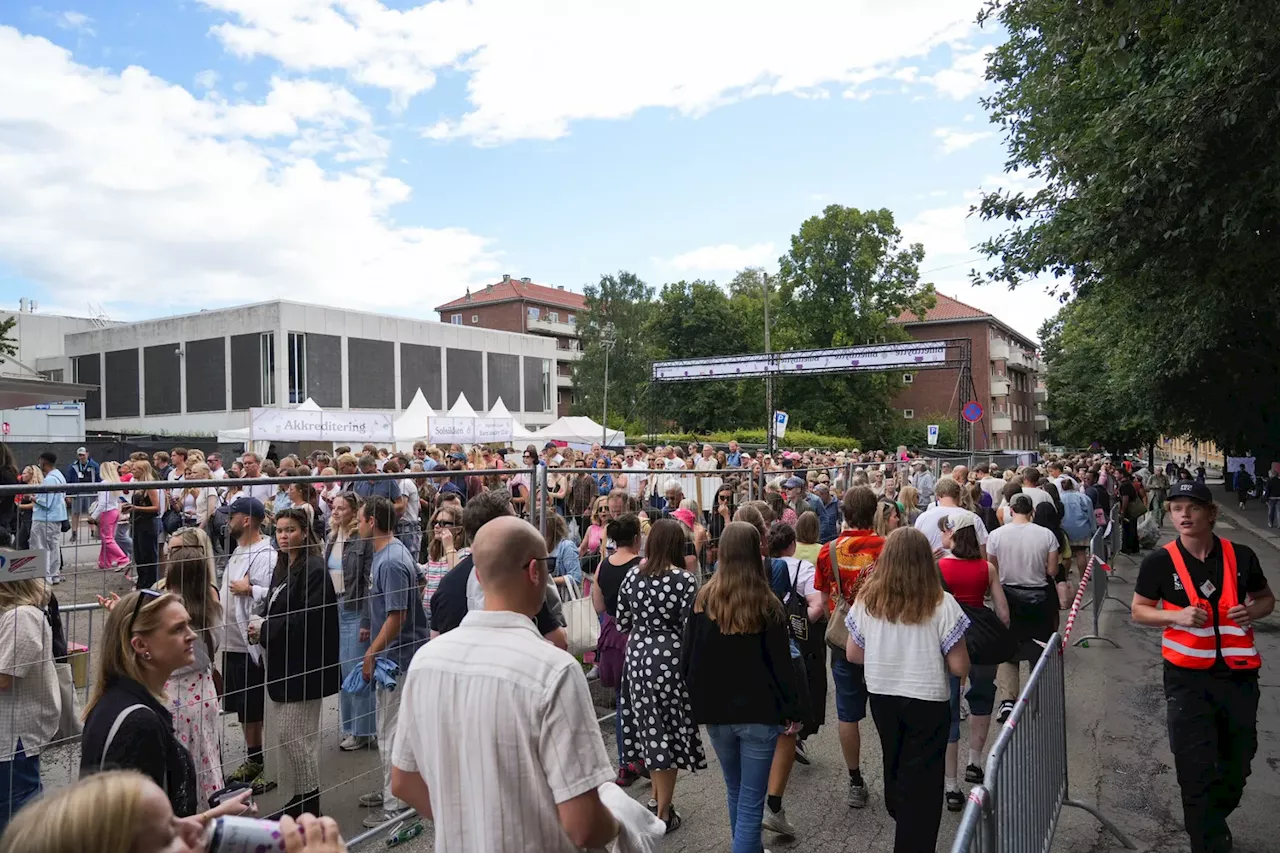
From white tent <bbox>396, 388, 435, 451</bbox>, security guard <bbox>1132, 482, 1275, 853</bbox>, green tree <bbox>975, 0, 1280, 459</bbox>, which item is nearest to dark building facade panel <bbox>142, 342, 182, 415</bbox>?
white tent <bbox>396, 388, 435, 451</bbox>

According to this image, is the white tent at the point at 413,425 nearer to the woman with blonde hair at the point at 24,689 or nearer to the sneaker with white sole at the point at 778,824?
the sneaker with white sole at the point at 778,824

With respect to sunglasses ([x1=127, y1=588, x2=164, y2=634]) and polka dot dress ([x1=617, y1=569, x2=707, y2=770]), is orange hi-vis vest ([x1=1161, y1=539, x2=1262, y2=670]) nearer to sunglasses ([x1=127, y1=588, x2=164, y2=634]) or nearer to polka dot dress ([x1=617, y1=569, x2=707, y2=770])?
polka dot dress ([x1=617, y1=569, x2=707, y2=770])

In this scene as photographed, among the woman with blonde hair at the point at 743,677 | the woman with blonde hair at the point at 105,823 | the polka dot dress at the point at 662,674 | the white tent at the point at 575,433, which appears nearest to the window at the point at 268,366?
the white tent at the point at 575,433

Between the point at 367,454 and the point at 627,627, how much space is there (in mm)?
7499

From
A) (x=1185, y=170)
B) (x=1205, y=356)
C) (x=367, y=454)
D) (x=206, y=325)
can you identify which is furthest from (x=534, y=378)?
(x=1185, y=170)

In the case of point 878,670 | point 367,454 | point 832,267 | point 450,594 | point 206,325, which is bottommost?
point 878,670

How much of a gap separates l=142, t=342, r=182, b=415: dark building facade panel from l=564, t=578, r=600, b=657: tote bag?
164ft

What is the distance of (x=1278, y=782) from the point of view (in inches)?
217

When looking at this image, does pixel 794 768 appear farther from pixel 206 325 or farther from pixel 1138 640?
pixel 206 325

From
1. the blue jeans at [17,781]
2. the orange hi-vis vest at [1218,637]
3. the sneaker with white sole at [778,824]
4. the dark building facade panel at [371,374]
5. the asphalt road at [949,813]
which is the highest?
the dark building facade panel at [371,374]

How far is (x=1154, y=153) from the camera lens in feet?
28.0

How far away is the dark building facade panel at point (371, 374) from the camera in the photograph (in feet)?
161

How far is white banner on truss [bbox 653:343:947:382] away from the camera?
30.7 m

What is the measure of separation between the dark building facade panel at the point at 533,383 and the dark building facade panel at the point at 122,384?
79.7 feet
